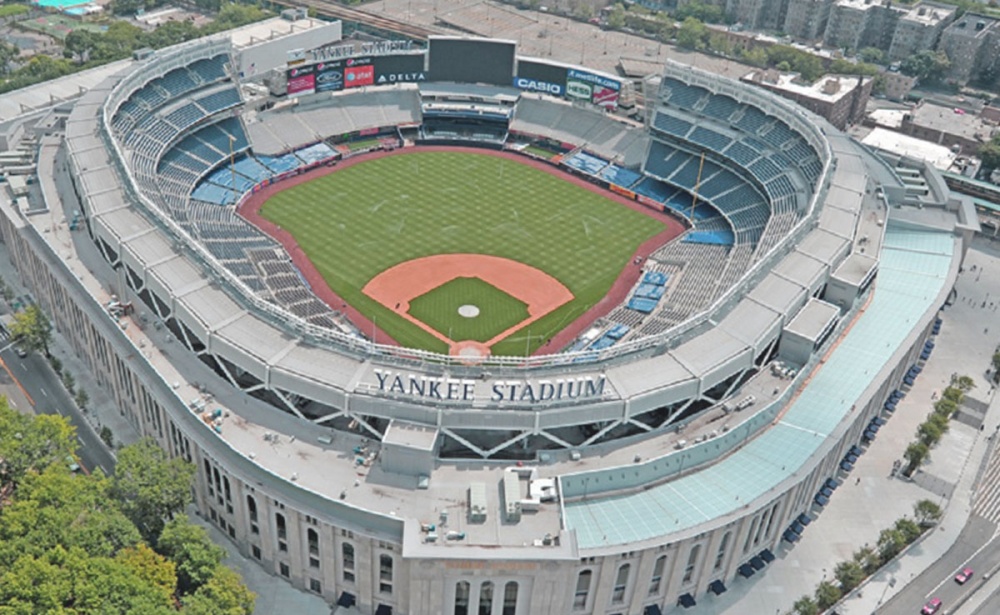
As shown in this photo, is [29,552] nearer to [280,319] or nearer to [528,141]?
[280,319]

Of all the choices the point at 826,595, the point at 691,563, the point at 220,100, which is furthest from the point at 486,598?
the point at 220,100

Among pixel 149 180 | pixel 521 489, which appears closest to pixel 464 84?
pixel 149 180

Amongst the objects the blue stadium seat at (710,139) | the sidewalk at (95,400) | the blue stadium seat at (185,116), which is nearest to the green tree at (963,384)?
the blue stadium seat at (710,139)

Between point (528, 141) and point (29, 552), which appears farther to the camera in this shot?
point (528, 141)

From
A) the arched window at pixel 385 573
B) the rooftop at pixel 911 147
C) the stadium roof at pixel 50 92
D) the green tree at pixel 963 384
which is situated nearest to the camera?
the arched window at pixel 385 573

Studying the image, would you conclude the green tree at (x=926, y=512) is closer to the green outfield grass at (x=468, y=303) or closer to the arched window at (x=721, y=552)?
the arched window at (x=721, y=552)

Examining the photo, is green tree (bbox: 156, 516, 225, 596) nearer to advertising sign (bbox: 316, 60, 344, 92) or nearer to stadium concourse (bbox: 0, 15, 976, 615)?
stadium concourse (bbox: 0, 15, 976, 615)
